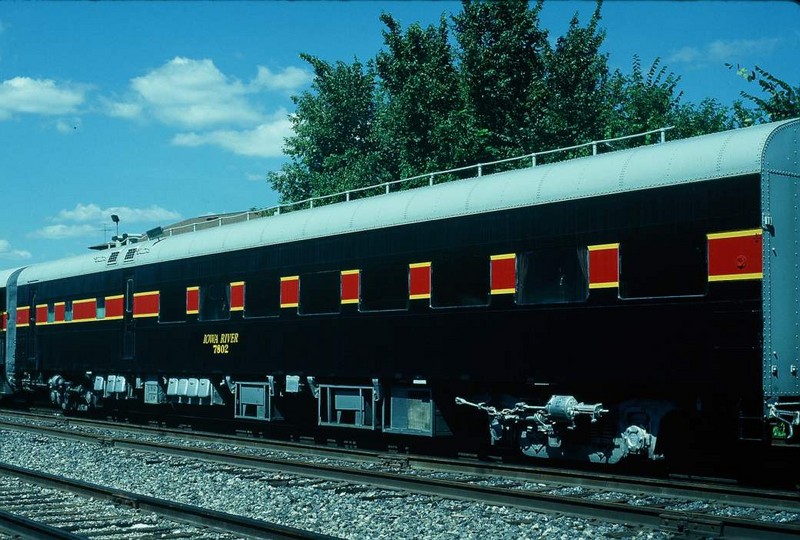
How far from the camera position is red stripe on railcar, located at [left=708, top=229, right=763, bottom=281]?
37.9ft

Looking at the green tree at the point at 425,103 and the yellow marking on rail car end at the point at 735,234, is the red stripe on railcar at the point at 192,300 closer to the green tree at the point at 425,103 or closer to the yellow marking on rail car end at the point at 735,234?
the yellow marking on rail car end at the point at 735,234

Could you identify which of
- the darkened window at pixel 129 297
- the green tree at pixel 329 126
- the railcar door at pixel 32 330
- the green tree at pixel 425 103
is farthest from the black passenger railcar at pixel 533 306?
the green tree at pixel 329 126

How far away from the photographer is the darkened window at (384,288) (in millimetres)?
16609

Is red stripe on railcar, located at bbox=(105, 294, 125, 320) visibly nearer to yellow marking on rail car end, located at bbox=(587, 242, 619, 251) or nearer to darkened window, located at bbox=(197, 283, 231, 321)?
darkened window, located at bbox=(197, 283, 231, 321)

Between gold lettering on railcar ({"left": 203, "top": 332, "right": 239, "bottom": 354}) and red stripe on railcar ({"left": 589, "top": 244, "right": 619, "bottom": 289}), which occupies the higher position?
red stripe on railcar ({"left": 589, "top": 244, "right": 619, "bottom": 289})

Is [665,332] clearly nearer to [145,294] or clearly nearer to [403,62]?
[145,294]

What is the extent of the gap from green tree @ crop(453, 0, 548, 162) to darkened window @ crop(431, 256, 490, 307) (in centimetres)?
2043

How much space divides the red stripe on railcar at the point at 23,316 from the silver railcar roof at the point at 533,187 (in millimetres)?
9811

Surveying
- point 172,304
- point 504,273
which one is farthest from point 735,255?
point 172,304

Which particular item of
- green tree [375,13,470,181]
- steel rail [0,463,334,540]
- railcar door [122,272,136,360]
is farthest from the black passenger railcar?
green tree [375,13,470,181]

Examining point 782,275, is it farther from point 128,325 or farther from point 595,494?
point 128,325

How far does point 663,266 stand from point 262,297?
32.2 feet

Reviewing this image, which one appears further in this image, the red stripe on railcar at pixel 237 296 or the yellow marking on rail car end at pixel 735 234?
the red stripe on railcar at pixel 237 296

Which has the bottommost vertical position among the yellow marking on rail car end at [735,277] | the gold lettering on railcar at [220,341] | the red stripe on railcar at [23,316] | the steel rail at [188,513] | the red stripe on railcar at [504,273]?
the steel rail at [188,513]
